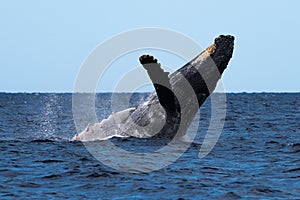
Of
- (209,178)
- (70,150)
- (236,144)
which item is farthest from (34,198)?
(236,144)

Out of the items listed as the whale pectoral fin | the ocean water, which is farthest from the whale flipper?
the ocean water

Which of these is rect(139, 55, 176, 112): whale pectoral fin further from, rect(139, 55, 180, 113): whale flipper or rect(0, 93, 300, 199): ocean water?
rect(0, 93, 300, 199): ocean water

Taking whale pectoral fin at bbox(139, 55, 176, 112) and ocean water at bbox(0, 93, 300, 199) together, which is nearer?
ocean water at bbox(0, 93, 300, 199)

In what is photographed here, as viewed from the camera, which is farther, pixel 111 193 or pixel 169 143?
pixel 169 143

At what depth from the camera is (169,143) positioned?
12.0 meters

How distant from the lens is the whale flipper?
9555 mm

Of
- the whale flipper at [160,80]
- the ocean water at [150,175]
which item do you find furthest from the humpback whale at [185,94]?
the ocean water at [150,175]

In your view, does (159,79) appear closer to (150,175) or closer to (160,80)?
(160,80)

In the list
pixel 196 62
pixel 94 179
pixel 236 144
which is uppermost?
pixel 196 62

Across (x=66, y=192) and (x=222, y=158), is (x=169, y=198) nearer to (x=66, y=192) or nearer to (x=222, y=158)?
(x=66, y=192)

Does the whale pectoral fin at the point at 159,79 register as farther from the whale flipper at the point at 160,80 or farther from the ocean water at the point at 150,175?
the ocean water at the point at 150,175

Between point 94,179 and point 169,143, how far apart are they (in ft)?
11.0

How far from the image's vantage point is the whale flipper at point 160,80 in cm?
955

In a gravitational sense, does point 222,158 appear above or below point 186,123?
below
